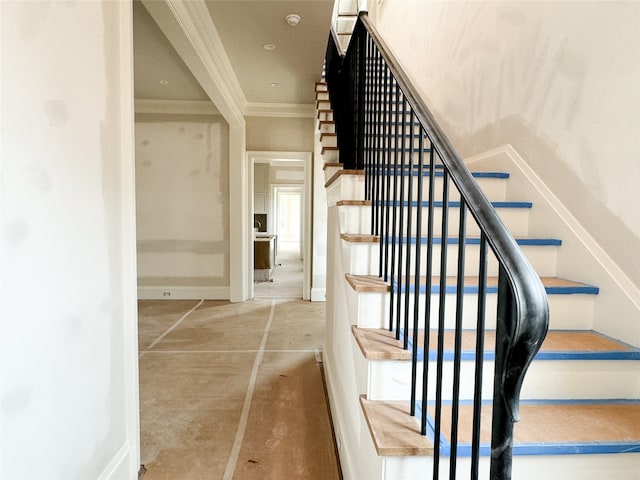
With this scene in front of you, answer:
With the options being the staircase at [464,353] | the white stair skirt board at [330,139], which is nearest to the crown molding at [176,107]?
the white stair skirt board at [330,139]

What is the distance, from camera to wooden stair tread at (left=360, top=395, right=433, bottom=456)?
916mm

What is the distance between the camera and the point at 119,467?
1.44m

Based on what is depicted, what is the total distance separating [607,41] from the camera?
1.41m

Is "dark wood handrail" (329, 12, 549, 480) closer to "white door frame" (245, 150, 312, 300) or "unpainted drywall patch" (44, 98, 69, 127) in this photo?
"unpainted drywall patch" (44, 98, 69, 127)

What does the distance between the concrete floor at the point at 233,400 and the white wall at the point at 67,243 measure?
1.30 ft

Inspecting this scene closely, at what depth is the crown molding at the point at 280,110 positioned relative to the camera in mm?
4855

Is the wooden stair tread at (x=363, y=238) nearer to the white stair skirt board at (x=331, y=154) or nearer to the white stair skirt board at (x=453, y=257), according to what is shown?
the white stair skirt board at (x=453, y=257)

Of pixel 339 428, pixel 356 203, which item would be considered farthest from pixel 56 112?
pixel 339 428

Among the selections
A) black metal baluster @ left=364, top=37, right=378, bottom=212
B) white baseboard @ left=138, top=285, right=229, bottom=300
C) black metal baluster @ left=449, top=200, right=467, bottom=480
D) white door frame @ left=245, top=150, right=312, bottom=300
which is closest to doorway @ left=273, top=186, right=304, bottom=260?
white door frame @ left=245, top=150, right=312, bottom=300

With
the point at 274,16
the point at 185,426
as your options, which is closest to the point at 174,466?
the point at 185,426

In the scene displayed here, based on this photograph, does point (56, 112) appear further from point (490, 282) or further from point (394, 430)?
point (490, 282)

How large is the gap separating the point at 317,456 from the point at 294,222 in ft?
40.7

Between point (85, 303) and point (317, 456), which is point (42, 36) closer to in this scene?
point (85, 303)

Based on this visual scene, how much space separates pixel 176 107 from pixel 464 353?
16.4 ft
